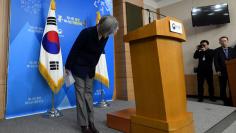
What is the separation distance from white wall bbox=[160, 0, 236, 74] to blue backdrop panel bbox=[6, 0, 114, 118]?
3347 mm

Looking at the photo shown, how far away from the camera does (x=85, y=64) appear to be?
171cm

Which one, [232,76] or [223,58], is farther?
[223,58]

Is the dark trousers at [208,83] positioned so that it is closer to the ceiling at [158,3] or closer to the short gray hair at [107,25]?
the ceiling at [158,3]

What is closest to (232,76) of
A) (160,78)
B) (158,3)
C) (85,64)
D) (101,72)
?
(101,72)

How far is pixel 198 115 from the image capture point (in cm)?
238

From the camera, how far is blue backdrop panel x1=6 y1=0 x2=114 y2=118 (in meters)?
2.42

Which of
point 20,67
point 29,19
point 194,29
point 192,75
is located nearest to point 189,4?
point 194,29

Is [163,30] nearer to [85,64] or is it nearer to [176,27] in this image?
[176,27]

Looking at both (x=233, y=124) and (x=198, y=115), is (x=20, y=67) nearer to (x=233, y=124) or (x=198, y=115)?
(x=198, y=115)

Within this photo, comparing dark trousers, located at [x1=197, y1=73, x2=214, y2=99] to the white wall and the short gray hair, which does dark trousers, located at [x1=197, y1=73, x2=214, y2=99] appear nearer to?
the white wall

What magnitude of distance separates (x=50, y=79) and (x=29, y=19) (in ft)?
2.86

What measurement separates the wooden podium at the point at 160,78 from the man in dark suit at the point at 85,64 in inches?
14.1

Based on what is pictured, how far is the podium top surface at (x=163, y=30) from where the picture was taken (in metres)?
1.21

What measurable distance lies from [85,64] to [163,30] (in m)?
0.79
